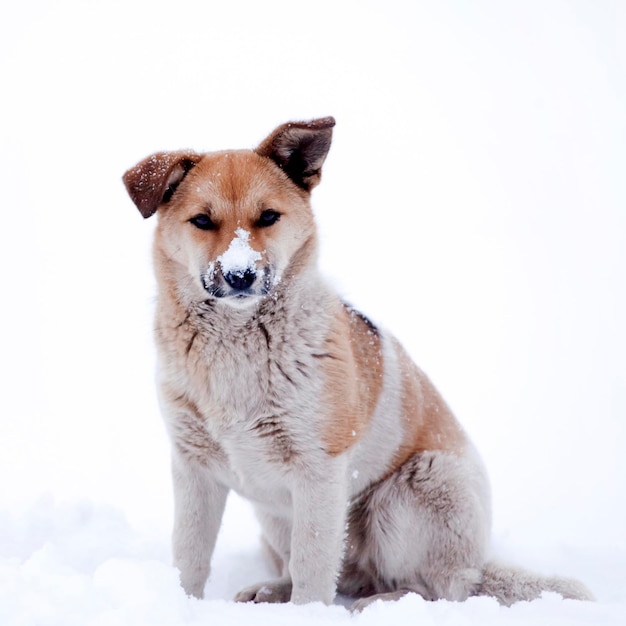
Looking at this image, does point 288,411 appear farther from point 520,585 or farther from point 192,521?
point 520,585

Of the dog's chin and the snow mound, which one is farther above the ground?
the dog's chin

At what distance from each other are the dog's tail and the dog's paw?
1.06 meters

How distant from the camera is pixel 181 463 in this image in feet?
12.3

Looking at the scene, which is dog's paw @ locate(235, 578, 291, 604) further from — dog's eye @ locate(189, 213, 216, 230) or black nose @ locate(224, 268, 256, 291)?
dog's eye @ locate(189, 213, 216, 230)

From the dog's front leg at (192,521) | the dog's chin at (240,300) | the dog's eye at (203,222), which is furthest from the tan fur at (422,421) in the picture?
the dog's eye at (203,222)

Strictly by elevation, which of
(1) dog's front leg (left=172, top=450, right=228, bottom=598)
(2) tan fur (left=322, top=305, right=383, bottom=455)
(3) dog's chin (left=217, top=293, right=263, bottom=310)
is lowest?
(1) dog's front leg (left=172, top=450, right=228, bottom=598)

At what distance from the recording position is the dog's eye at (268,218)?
11.7 feet

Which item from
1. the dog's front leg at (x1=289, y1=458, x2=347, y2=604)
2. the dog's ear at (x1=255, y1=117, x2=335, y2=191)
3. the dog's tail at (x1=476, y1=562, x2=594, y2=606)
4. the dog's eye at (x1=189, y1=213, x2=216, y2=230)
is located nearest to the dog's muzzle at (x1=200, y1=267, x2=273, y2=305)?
the dog's eye at (x1=189, y1=213, x2=216, y2=230)

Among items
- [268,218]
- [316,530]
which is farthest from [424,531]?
[268,218]

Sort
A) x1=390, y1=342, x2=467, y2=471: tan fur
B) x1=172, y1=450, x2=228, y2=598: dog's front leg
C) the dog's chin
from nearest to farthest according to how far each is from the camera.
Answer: the dog's chin, x1=172, y1=450, x2=228, y2=598: dog's front leg, x1=390, y1=342, x2=467, y2=471: tan fur

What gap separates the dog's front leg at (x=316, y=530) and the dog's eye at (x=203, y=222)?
1.27 metres

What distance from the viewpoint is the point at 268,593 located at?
13.1 feet

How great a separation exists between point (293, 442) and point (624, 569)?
2.54 meters

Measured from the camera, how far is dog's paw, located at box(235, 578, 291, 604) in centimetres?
398
